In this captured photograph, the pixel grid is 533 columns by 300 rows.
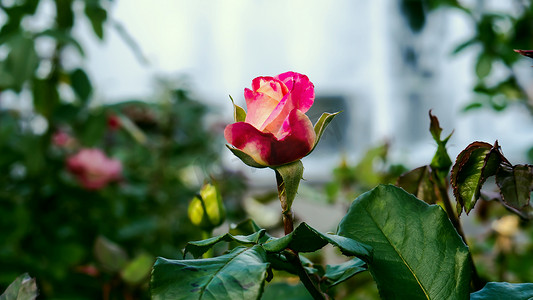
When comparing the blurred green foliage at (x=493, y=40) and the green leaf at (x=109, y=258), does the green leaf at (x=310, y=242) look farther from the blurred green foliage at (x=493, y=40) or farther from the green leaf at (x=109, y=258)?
the blurred green foliage at (x=493, y=40)

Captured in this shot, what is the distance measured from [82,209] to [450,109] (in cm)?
318

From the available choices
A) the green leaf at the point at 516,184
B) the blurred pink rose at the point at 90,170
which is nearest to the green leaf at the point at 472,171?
the green leaf at the point at 516,184

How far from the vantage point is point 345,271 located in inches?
10.5

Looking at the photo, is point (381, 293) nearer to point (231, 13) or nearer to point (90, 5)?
point (90, 5)

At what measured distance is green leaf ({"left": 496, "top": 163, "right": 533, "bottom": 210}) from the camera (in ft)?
0.75

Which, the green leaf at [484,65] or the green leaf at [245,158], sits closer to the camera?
the green leaf at [245,158]

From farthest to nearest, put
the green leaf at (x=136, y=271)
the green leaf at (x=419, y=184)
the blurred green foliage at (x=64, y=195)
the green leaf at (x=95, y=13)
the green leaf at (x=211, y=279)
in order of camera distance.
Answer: the green leaf at (x=95, y=13) → the blurred green foliage at (x=64, y=195) → the green leaf at (x=136, y=271) → the green leaf at (x=419, y=184) → the green leaf at (x=211, y=279)

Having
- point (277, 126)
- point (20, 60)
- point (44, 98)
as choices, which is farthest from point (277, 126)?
point (44, 98)

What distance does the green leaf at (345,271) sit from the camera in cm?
26

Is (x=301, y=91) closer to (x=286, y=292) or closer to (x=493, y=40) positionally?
(x=286, y=292)

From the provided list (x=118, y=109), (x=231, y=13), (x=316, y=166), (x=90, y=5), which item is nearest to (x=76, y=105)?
(x=118, y=109)

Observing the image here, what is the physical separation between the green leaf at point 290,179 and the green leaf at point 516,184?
0.10 m

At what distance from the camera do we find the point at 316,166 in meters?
3.67

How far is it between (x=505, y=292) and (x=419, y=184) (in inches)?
3.7
